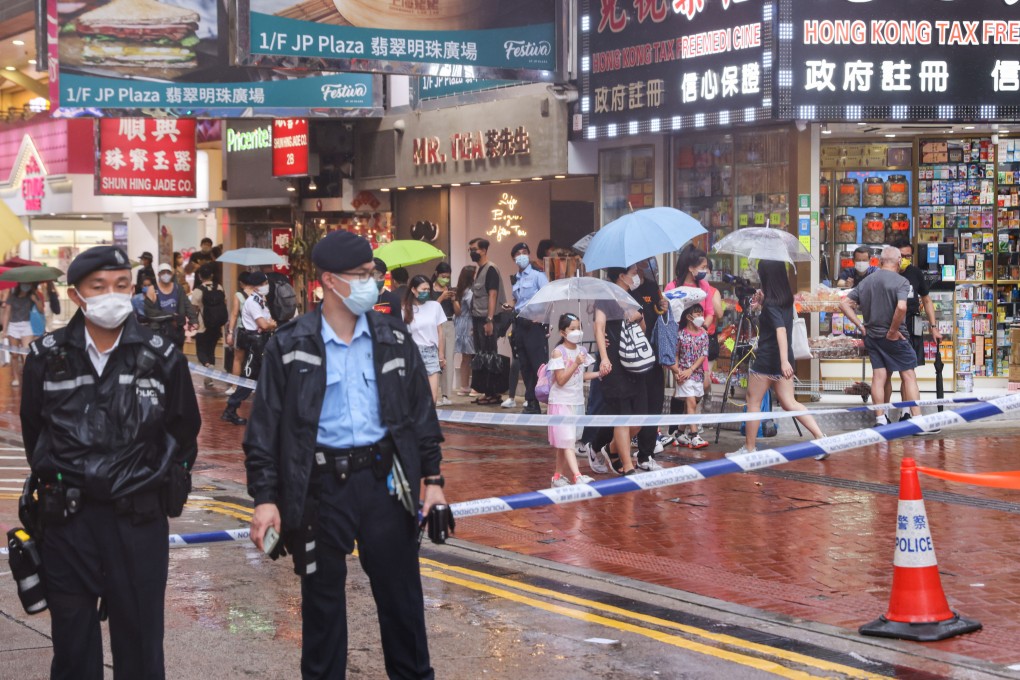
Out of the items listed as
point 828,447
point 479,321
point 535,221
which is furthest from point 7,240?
point 535,221

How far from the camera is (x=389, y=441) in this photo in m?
5.32

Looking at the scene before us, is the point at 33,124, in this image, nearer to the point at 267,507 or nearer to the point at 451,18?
the point at 451,18

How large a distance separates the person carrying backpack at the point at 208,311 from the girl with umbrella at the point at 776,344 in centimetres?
1075

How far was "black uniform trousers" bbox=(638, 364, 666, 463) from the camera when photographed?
12.2 metres

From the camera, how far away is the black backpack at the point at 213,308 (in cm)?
2144

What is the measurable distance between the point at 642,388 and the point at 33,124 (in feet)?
87.8

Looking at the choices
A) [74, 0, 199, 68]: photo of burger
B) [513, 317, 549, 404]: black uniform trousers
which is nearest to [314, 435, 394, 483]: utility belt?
[513, 317, 549, 404]: black uniform trousers

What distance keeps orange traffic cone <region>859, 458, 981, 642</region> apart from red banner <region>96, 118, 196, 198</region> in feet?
72.1

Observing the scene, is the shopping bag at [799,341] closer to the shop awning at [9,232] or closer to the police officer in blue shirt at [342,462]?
the shop awning at [9,232]

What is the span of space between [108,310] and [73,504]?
695 mm

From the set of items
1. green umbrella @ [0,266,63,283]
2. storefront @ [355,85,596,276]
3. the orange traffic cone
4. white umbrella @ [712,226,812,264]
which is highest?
storefront @ [355,85,596,276]

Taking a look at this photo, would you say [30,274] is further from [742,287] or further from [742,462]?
[742,462]

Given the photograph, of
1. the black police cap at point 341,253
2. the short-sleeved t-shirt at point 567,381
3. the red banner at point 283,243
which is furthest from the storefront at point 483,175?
the black police cap at point 341,253

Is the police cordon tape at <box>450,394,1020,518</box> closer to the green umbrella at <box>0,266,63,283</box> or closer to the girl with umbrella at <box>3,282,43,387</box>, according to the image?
the green umbrella at <box>0,266,63,283</box>
